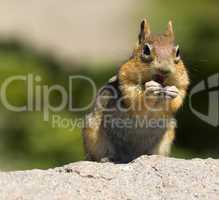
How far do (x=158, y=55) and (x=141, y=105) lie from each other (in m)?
0.51

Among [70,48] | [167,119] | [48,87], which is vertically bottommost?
[70,48]

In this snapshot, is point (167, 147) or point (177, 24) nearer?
point (167, 147)

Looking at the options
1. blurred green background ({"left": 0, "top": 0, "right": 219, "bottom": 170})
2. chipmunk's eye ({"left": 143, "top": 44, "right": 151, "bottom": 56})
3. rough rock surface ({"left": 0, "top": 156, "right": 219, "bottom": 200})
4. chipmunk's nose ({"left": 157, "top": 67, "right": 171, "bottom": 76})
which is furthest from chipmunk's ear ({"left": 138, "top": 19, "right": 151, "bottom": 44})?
blurred green background ({"left": 0, "top": 0, "right": 219, "bottom": 170})

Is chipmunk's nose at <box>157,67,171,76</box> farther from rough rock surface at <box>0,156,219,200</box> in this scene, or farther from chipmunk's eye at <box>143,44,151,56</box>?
rough rock surface at <box>0,156,219,200</box>

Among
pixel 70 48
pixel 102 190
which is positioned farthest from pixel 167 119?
pixel 70 48

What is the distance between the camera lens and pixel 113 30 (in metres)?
32.5

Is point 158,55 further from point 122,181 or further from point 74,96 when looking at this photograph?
point 74,96

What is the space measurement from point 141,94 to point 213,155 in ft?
19.3

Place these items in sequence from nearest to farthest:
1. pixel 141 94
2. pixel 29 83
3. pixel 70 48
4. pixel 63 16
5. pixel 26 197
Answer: pixel 26 197 < pixel 141 94 < pixel 29 83 < pixel 70 48 < pixel 63 16

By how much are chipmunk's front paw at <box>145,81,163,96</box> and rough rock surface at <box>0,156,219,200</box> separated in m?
0.92

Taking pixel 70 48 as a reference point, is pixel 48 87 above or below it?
above

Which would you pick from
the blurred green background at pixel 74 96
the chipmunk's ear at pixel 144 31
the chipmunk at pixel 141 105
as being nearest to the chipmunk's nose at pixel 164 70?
the chipmunk at pixel 141 105

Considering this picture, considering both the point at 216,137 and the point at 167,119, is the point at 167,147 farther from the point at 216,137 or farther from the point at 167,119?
the point at 216,137

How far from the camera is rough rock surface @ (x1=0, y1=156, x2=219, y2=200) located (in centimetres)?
735
